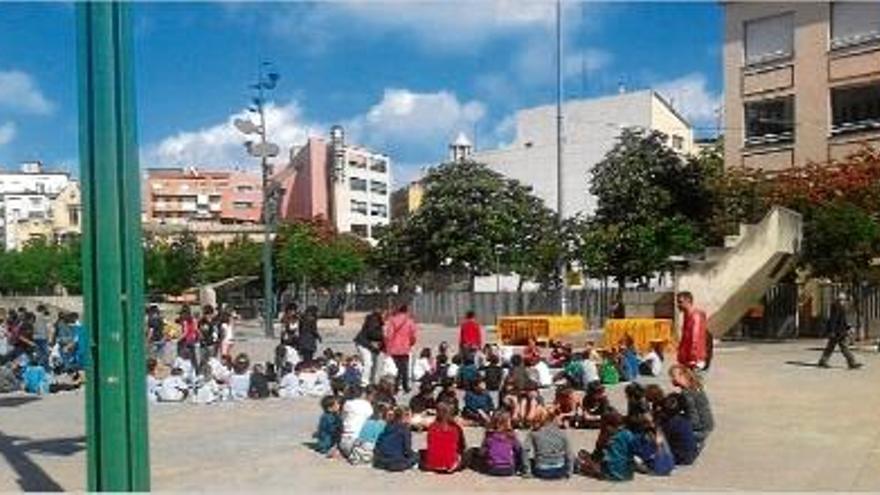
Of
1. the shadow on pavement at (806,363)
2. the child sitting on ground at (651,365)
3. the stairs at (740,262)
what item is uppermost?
the stairs at (740,262)

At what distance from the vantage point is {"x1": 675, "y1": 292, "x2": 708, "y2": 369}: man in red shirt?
40.0 feet

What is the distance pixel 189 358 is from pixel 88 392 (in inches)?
474

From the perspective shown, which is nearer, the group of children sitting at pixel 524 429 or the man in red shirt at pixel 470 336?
the group of children sitting at pixel 524 429

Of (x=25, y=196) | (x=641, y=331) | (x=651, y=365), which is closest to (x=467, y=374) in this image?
(x=651, y=365)

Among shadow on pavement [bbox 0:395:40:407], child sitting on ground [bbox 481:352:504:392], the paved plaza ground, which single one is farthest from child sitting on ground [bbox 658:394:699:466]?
shadow on pavement [bbox 0:395:40:407]

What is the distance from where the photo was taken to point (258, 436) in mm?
12859

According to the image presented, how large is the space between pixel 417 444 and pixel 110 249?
4947 mm

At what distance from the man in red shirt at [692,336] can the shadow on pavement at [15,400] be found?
10632mm

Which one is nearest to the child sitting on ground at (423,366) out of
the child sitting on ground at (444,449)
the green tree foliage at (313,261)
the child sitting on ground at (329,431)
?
the child sitting on ground at (329,431)

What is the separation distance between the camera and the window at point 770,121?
1533 inches

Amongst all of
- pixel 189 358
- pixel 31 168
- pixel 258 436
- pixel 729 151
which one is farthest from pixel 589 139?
pixel 31 168

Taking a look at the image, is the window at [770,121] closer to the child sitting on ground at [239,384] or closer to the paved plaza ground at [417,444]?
the paved plaza ground at [417,444]

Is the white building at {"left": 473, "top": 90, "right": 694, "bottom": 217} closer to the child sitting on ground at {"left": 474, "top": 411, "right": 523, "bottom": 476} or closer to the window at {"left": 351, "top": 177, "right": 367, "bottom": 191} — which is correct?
the window at {"left": 351, "top": 177, "right": 367, "bottom": 191}

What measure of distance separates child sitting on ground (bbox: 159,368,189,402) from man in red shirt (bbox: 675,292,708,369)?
823 centimetres
